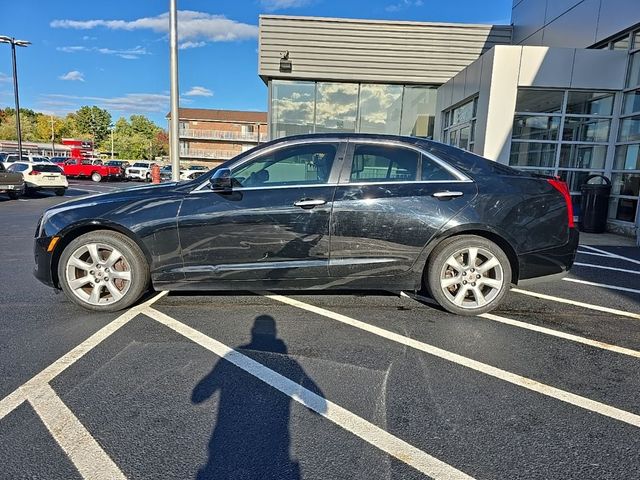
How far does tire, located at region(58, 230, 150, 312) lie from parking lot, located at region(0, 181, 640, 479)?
0.15m

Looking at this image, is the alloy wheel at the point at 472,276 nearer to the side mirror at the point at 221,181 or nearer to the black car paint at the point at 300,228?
the black car paint at the point at 300,228

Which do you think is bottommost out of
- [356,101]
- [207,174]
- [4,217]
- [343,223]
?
[4,217]

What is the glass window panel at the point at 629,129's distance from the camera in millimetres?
9375

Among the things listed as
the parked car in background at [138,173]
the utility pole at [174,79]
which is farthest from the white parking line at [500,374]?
the parked car in background at [138,173]

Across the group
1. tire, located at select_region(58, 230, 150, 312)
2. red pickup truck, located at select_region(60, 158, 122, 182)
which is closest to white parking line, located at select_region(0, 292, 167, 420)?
tire, located at select_region(58, 230, 150, 312)

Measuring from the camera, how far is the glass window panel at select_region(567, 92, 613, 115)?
10103 millimetres

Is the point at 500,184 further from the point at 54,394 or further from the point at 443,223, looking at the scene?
the point at 54,394

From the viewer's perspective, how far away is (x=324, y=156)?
4129 millimetres

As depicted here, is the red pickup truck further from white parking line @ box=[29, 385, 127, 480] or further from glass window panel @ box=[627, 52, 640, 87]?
white parking line @ box=[29, 385, 127, 480]

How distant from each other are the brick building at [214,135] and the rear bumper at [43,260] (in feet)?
184

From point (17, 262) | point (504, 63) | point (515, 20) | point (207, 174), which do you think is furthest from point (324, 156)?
point (515, 20)

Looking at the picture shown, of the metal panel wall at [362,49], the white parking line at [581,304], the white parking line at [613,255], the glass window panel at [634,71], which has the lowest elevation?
the white parking line at [581,304]

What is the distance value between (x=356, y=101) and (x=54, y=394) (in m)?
13.9

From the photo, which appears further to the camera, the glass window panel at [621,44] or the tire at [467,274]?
the glass window panel at [621,44]
